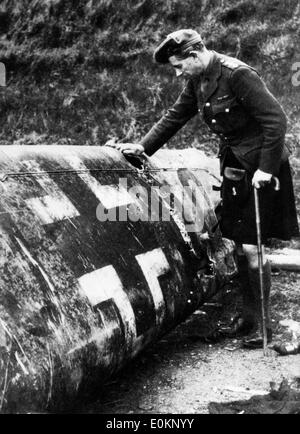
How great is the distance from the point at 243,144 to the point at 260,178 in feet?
0.90

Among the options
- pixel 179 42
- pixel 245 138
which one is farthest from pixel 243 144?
pixel 179 42

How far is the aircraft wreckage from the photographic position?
80.4 inches

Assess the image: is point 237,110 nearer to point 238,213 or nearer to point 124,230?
point 238,213

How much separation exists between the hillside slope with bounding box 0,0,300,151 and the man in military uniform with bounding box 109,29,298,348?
3.78 meters

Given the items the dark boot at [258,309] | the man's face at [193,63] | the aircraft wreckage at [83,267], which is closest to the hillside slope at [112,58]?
the dark boot at [258,309]

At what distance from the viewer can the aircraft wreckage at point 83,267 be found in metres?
2.04

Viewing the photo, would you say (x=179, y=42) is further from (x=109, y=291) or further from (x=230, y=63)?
(x=109, y=291)

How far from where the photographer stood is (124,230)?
9.55 feet

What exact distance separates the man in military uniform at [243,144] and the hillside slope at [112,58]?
378 centimetres

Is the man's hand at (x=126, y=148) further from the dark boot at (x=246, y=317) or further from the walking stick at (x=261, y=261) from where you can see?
the dark boot at (x=246, y=317)

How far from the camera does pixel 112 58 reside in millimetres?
8945

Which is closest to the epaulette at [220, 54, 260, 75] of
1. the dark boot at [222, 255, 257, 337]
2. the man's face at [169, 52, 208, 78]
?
the man's face at [169, 52, 208, 78]
